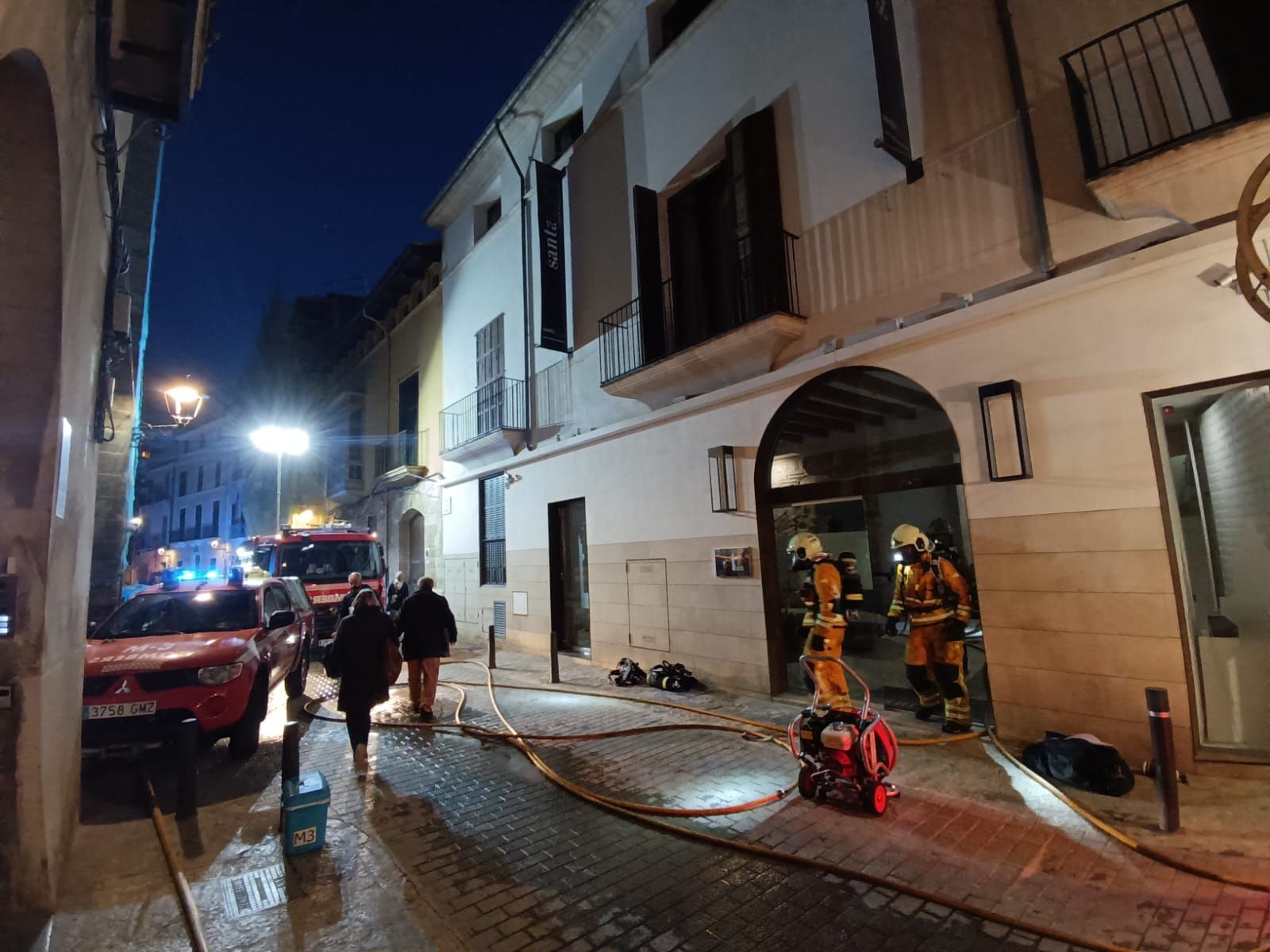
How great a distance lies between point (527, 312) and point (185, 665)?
9.74 metres

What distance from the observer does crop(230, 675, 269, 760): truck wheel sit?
6.28 metres

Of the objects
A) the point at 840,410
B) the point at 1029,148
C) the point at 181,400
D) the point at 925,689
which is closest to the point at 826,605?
the point at 925,689

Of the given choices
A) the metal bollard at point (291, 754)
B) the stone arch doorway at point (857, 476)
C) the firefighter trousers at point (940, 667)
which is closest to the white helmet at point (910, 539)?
the stone arch doorway at point (857, 476)

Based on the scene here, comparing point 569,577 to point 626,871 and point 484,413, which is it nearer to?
point 484,413

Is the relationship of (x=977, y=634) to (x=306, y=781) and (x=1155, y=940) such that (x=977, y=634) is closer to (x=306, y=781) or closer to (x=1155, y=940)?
(x=1155, y=940)

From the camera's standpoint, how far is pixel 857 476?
7.62 meters

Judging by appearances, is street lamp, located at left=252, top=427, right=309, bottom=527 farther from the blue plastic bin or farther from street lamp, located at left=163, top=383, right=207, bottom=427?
the blue plastic bin

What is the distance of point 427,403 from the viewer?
1866 cm

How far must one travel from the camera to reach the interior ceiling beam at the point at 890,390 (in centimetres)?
705

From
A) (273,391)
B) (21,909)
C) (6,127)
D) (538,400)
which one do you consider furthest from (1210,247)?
(273,391)

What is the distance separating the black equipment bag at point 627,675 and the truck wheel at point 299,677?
4.66m

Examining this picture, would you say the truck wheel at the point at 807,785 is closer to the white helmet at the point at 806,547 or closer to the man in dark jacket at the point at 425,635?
the white helmet at the point at 806,547

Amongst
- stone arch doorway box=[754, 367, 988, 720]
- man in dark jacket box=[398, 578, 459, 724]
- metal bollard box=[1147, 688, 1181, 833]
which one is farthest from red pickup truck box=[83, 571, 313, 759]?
metal bollard box=[1147, 688, 1181, 833]

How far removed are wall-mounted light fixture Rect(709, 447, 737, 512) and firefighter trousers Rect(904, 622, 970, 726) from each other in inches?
117
